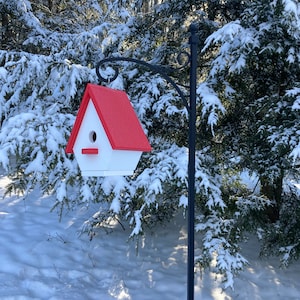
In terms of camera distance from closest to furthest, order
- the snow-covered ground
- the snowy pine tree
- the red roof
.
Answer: the red roof, the snowy pine tree, the snow-covered ground

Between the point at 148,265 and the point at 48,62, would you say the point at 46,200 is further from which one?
the point at 48,62

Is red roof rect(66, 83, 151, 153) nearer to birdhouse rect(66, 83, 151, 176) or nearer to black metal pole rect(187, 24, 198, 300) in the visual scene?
birdhouse rect(66, 83, 151, 176)

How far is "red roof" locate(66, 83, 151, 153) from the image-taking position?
1.80 m

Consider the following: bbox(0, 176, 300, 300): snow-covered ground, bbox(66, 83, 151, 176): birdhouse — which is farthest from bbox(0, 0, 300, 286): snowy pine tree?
bbox(66, 83, 151, 176): birdhouse

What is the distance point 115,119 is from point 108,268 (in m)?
2.41

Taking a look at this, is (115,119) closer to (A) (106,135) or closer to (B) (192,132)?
(A) (106,135)

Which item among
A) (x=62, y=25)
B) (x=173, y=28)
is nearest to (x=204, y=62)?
(x=173, y=28)

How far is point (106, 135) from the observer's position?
182cm

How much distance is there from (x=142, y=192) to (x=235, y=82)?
4.50 ft

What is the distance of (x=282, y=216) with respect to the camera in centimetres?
376

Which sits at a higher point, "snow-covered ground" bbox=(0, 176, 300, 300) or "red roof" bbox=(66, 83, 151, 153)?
"red roof" bbox=(66, 83, 151, 153)

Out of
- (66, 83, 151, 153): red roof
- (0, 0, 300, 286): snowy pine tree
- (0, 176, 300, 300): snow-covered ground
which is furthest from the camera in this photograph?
(0, 176, 300, 300): snow-covered ground

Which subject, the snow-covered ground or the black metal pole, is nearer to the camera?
the black metal pole

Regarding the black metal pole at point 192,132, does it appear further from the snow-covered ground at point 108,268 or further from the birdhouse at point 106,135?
the snow-covered ground at point 108,268
